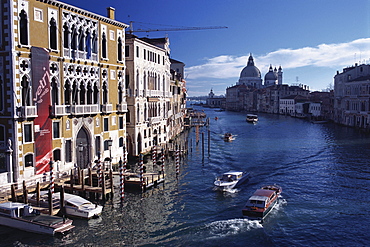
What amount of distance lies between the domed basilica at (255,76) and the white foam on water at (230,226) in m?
170

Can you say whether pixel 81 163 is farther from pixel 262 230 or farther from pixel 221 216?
pixel 262 230

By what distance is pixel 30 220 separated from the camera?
590 inches

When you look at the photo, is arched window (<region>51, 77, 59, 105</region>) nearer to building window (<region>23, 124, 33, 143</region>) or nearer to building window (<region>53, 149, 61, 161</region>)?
building window (<region>23, 124, 33, 143</region>)

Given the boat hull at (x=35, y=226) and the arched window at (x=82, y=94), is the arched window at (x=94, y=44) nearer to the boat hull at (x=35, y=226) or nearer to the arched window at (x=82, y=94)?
the arched window at (x=82, y=94)

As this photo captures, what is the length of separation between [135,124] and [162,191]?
963cm

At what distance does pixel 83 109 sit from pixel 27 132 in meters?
4.29

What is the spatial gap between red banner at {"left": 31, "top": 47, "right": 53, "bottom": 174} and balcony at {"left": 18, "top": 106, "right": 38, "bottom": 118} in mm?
352

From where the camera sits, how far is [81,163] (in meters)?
23.3

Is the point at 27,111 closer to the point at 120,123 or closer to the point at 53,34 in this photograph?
the point at 53,34

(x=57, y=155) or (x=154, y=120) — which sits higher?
(x=154, y=120)

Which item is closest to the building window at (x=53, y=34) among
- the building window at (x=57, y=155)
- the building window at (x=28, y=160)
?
the building window at (x=57, y=155)

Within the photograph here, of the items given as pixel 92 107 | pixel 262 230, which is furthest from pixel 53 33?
pixel 262 230

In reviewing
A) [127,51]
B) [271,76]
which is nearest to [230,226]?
[127,51]

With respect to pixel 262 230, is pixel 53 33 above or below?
above
